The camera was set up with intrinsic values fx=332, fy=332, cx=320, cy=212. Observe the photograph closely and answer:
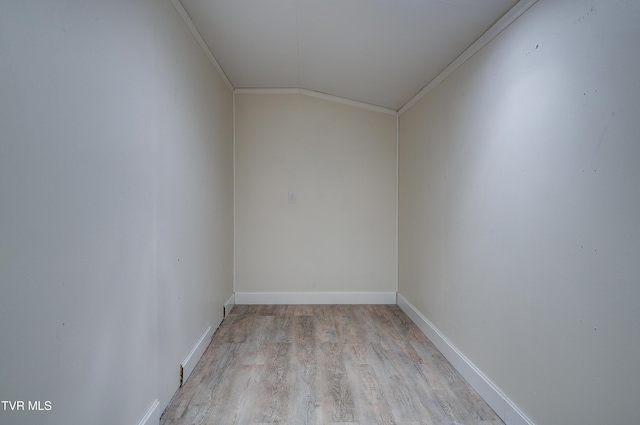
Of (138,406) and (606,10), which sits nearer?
(606,10)

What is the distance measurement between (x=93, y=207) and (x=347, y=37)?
1.91 metres

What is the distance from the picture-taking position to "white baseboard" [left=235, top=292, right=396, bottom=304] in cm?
375

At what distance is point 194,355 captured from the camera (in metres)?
2.28

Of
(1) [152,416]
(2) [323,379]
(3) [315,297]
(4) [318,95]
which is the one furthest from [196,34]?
(3) [315,297]

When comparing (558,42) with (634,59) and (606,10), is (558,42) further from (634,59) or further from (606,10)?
(634,59)

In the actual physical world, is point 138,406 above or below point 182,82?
below

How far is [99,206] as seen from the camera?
1.21 meters

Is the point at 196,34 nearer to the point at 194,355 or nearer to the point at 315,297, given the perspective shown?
the point at 194,355

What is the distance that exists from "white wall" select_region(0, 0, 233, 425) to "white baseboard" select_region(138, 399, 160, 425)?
38 millimetres

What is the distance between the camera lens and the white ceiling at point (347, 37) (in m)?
1.90

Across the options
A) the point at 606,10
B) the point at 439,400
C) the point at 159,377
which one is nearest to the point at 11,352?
the point at 159,377

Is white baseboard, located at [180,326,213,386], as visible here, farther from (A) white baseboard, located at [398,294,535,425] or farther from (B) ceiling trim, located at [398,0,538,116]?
(B) ceiling trim, located at [398,0,538,116]

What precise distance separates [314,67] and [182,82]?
132cm

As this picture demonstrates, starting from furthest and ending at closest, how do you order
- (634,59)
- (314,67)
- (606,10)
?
1. (314,67)
2. (606,10)
3. (634,59)
